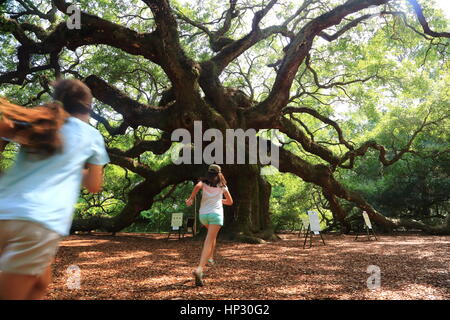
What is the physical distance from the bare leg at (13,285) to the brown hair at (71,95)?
3.34 feet

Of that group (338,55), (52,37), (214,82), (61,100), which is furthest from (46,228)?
(338,55)

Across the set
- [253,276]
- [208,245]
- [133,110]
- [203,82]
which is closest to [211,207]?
[208,245]

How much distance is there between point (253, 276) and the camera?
209 inches

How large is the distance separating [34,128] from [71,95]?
432mm

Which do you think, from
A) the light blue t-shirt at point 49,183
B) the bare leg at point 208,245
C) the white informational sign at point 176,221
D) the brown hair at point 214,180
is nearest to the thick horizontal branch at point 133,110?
the white informational sign at point 176,221

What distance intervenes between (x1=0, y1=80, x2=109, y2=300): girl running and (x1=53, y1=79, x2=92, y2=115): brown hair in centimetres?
14

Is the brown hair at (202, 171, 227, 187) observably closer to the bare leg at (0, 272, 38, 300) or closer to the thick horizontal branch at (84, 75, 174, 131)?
the bare leg at (0, 272, 38, 300)

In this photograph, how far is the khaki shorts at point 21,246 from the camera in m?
1.69

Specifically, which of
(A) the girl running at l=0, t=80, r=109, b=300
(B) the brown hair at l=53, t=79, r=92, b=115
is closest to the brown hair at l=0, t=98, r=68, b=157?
(A) the girl running at l=0, t=80, r=109, b=300

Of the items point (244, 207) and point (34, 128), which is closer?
point (34, 128)

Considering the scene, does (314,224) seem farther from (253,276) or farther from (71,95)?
(71,95)

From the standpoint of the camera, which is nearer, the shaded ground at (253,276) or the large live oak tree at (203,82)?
the shaded ground at (253,276)

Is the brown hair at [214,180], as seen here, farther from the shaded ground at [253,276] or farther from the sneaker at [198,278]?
the shaded ground at [253,276]

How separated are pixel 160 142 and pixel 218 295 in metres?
9.97
